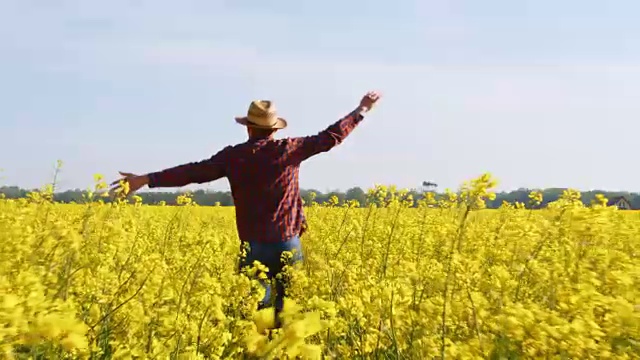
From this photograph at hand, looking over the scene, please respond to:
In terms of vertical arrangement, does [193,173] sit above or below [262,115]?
below

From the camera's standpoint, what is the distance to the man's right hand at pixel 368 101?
4.38 meters

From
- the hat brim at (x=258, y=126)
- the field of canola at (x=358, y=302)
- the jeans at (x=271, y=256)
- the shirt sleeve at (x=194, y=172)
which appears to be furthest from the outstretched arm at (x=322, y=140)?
the field of canola at (x=358, y=302)

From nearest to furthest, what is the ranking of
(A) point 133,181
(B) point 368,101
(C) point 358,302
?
(C) point 358,302, (A) point 133,181, (B) point 368,101

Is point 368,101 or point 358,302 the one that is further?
point 368,101

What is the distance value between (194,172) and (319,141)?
0.83 m

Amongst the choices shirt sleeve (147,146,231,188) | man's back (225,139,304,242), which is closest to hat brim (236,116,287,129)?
man's back (225,139,304,242)

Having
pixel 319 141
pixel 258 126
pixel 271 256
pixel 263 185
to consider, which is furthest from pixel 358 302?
pixel 258 126

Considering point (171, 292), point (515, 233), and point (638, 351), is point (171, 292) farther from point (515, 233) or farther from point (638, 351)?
point (638, 351)

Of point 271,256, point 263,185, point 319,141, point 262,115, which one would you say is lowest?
point 271,256

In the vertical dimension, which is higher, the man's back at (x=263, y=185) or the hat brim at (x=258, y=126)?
the hat brim at (x=258, y=126)

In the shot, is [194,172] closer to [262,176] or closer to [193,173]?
[193,173]

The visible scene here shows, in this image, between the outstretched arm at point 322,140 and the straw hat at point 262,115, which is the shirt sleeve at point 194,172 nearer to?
the straw hat at point 262,115

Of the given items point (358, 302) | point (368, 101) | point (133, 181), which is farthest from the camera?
point (368, 101)

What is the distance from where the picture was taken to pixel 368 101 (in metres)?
4.41
